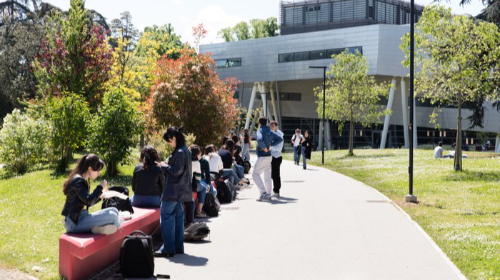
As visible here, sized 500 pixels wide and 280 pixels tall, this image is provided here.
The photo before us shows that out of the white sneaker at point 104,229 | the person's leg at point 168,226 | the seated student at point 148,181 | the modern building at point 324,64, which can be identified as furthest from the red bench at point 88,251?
the modern building at point 324,64

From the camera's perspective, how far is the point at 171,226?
8.95 m

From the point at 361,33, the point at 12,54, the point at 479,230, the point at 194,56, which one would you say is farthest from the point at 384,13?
the point at 479,230

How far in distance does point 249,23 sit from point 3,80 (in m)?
65.4

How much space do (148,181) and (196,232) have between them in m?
1.18

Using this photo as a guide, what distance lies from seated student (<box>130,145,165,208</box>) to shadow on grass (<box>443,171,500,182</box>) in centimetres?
1538

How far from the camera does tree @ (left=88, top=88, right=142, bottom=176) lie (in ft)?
71.3

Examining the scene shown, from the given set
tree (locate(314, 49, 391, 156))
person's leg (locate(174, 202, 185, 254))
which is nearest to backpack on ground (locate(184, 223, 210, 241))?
person's leg (locate(174, 202, 185, 254))

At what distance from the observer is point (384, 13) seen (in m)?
83.6

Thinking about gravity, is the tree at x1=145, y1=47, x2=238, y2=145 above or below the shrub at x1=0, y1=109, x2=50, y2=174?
above

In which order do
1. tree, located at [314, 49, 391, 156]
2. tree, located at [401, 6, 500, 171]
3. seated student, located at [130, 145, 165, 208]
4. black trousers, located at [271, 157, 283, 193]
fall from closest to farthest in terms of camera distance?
seated student, located at [130, 145, 165, 208]
black trousers, located at [271, 157, 283, 193]
tree, located at [401, 6, 500, 171]
tree, located at [314, 49, 391, 156]

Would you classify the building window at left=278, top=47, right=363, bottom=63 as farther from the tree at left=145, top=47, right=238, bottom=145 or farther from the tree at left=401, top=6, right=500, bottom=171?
the tree at left=145, top=47, right=238, bottom=145

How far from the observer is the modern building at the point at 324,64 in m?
63.0

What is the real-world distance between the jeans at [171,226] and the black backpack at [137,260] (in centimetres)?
126

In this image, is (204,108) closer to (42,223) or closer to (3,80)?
(42,223)
